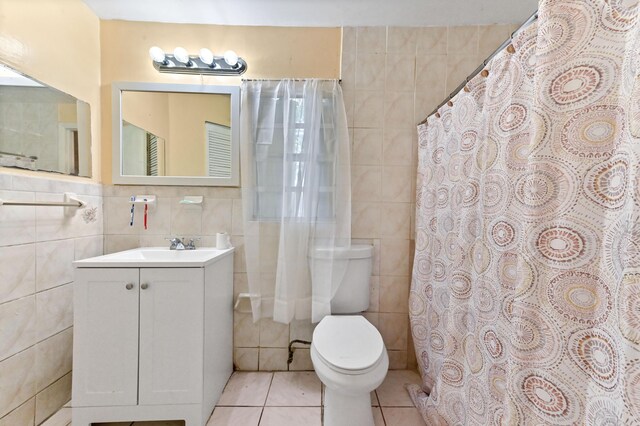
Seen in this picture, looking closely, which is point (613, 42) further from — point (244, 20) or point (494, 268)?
point (244, 20)

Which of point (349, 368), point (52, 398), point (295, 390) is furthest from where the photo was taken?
point (295, 390)

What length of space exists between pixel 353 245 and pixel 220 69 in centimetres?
140

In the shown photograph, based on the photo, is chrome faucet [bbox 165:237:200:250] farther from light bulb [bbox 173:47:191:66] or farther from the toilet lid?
light bulb [bbox 173:47:191:66]

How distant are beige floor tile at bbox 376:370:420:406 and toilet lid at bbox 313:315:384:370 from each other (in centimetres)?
49

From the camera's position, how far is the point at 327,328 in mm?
1335

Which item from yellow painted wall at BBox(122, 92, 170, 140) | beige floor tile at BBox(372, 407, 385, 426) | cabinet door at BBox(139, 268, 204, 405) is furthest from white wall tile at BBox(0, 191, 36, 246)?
beige floor tile at BBox(372, 407, 385, 426)

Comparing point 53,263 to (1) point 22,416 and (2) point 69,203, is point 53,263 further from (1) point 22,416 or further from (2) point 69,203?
(1) point 22,416

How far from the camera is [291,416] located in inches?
Answer: 52.2

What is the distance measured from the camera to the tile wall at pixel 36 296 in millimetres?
1111

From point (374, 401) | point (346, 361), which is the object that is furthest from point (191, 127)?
point (374, 401)

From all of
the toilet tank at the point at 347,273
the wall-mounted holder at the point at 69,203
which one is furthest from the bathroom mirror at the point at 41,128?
the toilet tank at the point at 347,273

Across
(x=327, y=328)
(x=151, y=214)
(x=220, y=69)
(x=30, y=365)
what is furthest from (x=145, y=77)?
(x=327, y=328)

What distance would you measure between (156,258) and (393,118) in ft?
5.60

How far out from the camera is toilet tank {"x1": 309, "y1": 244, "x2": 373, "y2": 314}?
1.54 metres
